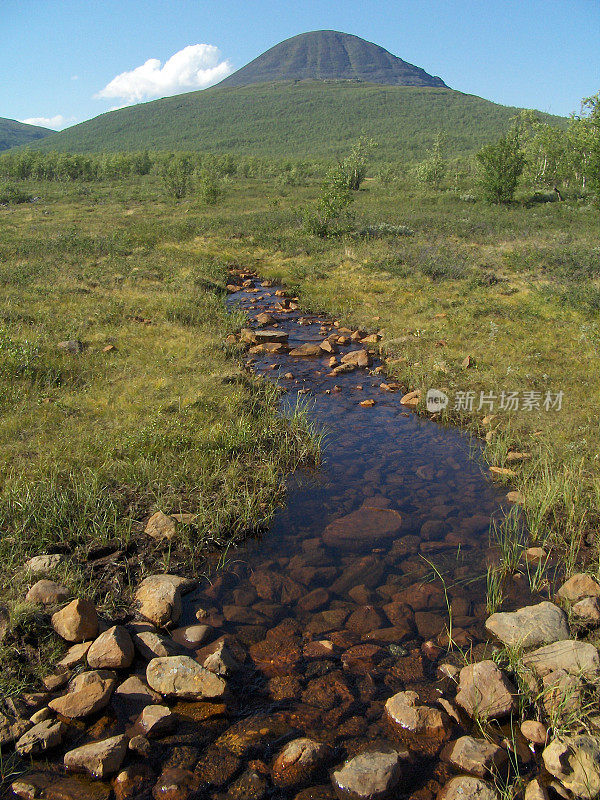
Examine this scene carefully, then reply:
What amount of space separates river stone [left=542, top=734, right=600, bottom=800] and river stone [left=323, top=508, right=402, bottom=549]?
3107 millimetres

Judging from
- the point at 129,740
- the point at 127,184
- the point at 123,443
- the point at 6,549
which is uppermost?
the point at 127,184

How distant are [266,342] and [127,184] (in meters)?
58.1

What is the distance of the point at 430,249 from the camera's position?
23453 mm

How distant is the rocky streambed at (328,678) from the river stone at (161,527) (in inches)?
1.0

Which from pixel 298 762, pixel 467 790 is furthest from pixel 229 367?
pixel 467 790

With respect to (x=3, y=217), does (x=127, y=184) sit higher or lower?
higher

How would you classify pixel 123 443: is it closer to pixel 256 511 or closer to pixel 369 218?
pixel 256 511

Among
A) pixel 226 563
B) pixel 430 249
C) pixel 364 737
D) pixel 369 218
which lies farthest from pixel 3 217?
pixel 364 737

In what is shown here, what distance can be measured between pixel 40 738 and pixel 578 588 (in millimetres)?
5282

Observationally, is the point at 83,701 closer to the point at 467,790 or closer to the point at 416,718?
the point at 416,718

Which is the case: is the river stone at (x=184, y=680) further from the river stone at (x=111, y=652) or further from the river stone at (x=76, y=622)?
the river stone at (x=76, y=622)

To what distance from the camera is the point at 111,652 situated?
4.75 m

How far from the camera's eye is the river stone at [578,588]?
5.69m

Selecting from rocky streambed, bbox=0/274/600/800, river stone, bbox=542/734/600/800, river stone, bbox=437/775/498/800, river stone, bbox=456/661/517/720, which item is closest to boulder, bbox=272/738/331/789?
rocky streambed, bbox=0/274/600/800
